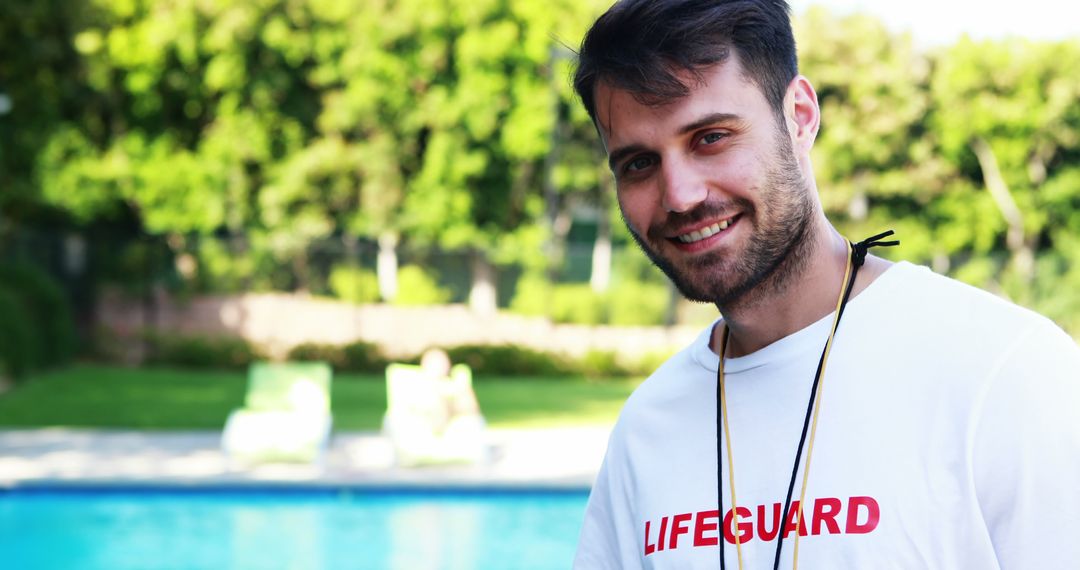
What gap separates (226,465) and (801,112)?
1010 cm

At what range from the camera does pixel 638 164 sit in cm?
155

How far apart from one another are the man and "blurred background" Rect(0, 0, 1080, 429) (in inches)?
726

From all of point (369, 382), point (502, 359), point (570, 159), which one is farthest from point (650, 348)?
point (570, 159)

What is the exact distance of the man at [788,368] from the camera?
1.27m

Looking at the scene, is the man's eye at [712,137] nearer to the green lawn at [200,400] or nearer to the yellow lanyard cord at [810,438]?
the yellow lanyard cord at [810,438]

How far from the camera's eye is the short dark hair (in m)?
1.45

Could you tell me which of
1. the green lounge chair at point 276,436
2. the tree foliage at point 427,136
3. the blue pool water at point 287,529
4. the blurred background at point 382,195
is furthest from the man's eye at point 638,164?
the tree foliage at point 427,136

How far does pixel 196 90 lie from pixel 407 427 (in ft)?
62.3

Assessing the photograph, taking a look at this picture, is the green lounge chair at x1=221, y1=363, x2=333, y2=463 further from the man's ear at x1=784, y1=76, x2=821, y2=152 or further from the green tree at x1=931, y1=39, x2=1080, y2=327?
the green tree at x1=931, y1=39, x2=1080, y2=327

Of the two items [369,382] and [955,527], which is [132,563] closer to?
[955,527]

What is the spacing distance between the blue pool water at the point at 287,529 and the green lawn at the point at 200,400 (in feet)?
12.7

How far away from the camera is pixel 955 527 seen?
1299 mm

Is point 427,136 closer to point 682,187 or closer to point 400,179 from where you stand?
point 400,179

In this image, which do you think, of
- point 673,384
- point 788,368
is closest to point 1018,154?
point 673,384
